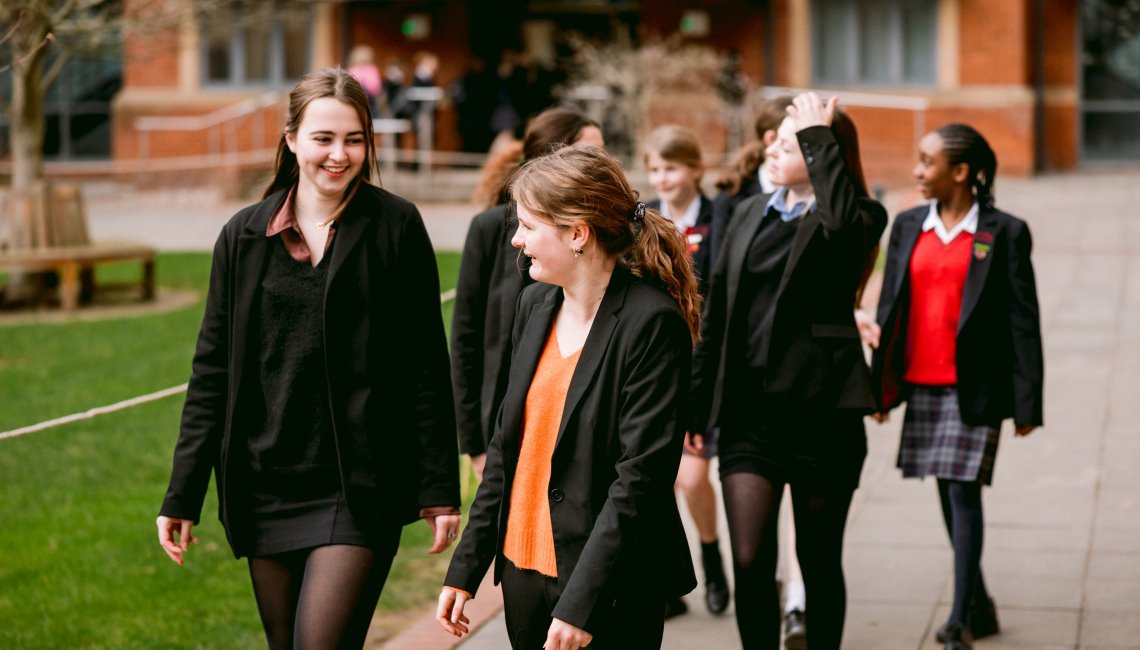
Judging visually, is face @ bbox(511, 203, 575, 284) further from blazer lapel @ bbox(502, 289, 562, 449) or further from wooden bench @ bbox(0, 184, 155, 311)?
wooden bench @ bbox(0, 184, 155, 311)

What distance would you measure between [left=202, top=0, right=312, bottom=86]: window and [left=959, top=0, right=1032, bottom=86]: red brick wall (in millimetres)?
11126

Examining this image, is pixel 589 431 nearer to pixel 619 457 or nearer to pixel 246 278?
pixel 619 457

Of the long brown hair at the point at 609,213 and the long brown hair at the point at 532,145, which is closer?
the long brown hair at the point at 609,213

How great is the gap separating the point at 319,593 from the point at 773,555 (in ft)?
5.48

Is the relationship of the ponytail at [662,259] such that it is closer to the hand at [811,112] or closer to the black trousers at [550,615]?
the black trousers at [550,615]

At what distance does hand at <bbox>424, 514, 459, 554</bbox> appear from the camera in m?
4.15

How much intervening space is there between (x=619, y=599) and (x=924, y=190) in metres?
2.79

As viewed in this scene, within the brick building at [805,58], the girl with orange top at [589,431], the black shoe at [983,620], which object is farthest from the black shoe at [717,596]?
the brick building at [805,58]

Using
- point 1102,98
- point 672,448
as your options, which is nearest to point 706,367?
point 672,448

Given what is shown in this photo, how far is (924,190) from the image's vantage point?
232 inches

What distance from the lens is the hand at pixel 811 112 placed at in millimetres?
4926

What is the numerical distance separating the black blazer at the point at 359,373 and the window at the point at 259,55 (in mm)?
24417

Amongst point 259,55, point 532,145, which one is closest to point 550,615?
point 532,145

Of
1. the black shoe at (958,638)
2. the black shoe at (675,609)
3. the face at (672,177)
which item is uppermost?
the face at (672,177)
